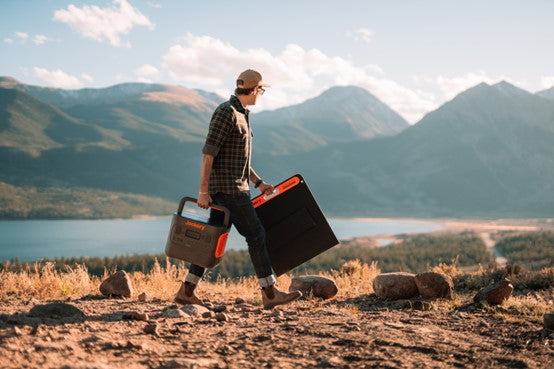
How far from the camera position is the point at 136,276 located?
26.9 feet

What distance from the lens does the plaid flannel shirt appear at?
5.06 meters

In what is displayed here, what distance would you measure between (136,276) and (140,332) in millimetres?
4363

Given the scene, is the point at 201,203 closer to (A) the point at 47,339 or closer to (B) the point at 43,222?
(A) the point at 47,339

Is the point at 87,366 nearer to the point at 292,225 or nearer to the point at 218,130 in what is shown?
the point at 218,130

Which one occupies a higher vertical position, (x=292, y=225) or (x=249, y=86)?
(x=249, y=86)

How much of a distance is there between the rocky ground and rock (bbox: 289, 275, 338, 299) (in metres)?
1.63

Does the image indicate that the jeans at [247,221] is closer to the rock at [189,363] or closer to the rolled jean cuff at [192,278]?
the rolled jean cuff at [192,278]

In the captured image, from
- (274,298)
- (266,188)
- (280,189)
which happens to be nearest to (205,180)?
(266,188)

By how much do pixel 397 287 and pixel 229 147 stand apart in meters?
3.08

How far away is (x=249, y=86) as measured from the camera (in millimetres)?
5305

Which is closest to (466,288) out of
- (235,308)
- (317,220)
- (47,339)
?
(317,220)

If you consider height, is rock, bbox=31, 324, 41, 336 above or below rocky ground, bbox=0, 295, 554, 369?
above

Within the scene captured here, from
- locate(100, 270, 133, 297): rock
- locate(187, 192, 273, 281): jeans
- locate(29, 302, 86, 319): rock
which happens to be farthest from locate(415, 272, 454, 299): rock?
locate(29, 302, 86, 319): rock

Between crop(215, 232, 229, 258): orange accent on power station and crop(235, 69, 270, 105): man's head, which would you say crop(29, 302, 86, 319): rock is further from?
crop(235, 69, 270, 105): man's head
